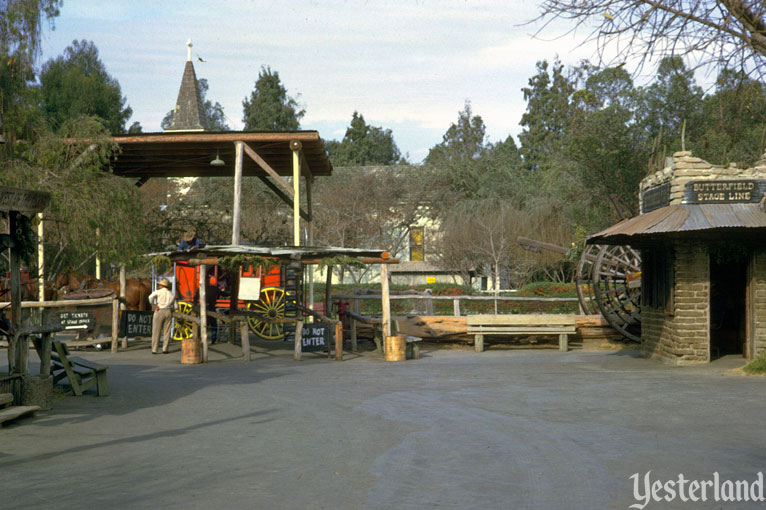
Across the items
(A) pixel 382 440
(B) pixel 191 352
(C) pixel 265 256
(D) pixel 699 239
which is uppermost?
(D) pixel 699 239

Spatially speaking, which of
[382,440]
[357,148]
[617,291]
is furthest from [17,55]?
[357,148]

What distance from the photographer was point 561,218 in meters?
41.0

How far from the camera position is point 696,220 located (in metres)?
15.0

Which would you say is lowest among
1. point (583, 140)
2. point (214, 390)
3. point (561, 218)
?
point (214, 390)

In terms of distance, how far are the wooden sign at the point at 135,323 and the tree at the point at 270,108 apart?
145ft

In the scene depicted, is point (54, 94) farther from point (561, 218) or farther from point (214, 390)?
point (214, 390)

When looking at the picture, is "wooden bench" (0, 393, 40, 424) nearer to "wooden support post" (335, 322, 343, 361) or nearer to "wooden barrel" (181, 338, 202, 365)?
"wooden barrel" (181, 338, 202, 365)

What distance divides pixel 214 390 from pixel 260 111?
53.3 m

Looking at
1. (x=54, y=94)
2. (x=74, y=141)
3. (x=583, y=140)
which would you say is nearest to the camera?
(x=74, y=141)

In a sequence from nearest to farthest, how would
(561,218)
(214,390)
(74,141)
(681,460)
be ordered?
1. (681,460)
2. (214,390)
3. (74,141)
4. (561,218)

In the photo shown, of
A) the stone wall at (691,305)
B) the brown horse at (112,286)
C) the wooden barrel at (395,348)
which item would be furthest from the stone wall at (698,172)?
the brown horse at (112,286)

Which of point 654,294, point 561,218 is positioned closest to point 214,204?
point 561,218

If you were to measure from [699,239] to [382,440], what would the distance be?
9.50 metres

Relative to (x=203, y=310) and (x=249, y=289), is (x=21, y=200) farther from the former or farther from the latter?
(x=249, y=289)
